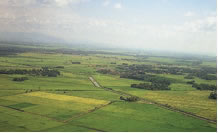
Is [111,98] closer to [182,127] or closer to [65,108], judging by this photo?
[65,108]

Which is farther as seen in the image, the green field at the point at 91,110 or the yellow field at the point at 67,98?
the yellow field at the point at 67,98

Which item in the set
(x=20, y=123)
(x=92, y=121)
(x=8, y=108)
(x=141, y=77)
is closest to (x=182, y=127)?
(x=92, y=121)

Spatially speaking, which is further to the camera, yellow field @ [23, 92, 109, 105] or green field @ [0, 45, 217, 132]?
yellow field @ [23, 92, 109, 105]

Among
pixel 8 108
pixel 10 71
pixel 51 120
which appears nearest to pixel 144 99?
pixel 51 120

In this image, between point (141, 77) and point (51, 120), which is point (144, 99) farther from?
point (141, 77)

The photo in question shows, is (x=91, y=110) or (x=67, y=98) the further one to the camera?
(x=67, y=98)

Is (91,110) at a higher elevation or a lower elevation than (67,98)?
lower

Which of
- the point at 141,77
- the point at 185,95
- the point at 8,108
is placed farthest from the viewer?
the point at 141,77

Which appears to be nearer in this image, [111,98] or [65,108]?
[65,108]

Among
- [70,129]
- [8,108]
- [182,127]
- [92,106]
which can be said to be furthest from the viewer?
[92,106]

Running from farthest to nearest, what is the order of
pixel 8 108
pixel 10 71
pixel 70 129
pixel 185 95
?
pixel 10 71 → pixel 185 95 → pixel 8 108 → pixel 70 129
